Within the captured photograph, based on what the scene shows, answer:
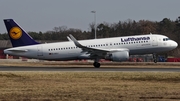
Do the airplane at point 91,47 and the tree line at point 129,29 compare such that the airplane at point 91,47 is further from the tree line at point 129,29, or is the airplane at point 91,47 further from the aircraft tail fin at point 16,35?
the tree line at point 129,29

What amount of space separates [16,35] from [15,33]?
0.29 meters

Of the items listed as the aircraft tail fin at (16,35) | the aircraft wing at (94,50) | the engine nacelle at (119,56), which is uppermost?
the aircraft tail fin at (16,35)

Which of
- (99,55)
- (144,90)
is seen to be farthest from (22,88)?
(99,55)

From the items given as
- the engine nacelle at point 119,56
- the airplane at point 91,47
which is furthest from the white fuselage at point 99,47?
the engine nacelle at point 119,56

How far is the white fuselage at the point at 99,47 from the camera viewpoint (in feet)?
144

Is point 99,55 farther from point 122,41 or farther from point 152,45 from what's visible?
point 152,45

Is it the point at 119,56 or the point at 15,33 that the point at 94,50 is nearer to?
the point at 119,56

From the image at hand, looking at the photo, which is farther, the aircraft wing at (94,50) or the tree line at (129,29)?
the tree line at (129,29)

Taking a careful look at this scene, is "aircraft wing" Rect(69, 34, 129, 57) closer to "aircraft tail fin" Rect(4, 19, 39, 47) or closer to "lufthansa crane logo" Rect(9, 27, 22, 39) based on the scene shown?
"aircraft tail fin" Rect(4, 19, 39, 47)

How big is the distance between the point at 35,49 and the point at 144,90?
26.4 metres

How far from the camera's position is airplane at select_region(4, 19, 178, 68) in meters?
43.0

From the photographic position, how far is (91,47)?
144 feet

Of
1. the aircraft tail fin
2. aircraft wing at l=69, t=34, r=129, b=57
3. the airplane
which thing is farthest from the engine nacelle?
the aircraft tail fin

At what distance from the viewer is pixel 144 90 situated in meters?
20.1
